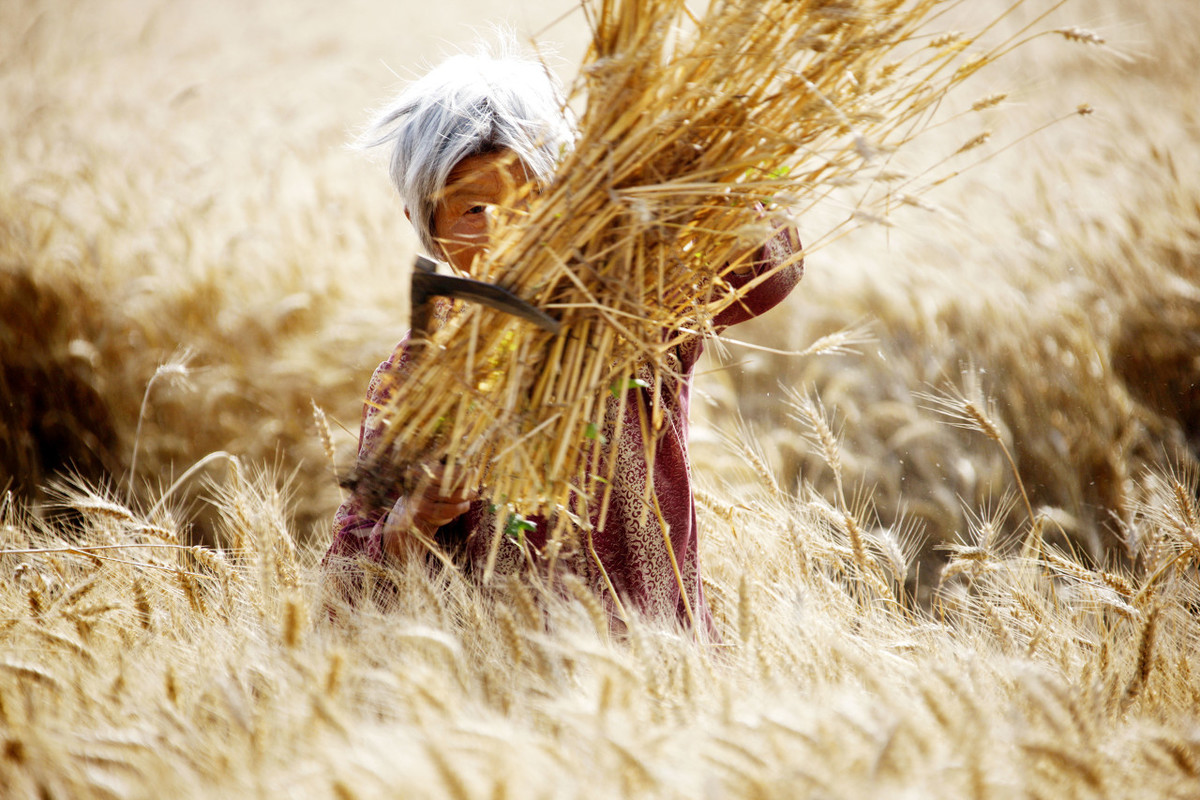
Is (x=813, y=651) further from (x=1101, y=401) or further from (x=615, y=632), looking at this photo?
(x=1101, y=401)

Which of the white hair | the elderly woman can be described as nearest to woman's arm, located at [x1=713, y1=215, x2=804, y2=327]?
the elderly woman

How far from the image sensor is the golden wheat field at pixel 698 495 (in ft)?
2.30

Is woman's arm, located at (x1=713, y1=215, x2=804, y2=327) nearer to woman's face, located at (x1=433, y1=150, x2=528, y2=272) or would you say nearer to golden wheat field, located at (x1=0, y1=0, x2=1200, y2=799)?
golden wheat field, located at (x1=0, y1=0, x2=1200, y2=799)

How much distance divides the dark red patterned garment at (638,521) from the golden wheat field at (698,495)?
2.9 inches

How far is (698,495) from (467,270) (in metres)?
0.65

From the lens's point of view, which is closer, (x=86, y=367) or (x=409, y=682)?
(x=409, y=682)

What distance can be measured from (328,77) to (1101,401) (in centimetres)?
474

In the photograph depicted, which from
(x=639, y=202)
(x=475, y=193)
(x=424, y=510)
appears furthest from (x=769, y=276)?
(x=424, y=510)

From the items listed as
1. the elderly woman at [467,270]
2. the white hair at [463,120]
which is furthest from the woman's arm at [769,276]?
the white hair at [463,120]

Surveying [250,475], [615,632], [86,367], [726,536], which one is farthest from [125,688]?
[86,367]

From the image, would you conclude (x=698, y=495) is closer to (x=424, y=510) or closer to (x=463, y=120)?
(x=424, y=510)

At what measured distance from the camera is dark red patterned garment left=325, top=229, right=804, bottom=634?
103 centimetres

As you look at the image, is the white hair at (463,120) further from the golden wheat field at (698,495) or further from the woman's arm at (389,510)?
the woman's arm at (389,510)

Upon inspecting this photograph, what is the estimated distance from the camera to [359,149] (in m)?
1.15
